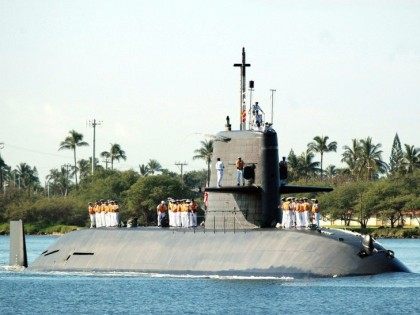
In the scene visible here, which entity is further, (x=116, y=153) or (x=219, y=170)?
(x=116, y=153)

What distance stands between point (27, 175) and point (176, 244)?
148053 mm

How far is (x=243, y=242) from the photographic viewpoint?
3981 centimetres

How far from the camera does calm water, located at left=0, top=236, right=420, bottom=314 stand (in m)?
32.9

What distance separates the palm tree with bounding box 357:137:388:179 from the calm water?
92668mm

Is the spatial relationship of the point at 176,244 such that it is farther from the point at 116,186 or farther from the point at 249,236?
the point at 116,186

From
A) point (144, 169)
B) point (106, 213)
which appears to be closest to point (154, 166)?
point (144, 169)

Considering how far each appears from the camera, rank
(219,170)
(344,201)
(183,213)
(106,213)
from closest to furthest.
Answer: (219,170), (183,213), (106,213), (344,201)

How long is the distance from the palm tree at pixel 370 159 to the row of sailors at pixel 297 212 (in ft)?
297

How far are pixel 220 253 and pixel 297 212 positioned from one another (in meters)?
3.38

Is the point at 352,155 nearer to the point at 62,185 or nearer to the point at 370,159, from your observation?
the point at 370,159

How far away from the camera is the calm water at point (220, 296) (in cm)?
3291

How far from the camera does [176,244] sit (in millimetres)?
42094

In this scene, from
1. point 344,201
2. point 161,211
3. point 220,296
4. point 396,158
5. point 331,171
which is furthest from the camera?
point 331,171

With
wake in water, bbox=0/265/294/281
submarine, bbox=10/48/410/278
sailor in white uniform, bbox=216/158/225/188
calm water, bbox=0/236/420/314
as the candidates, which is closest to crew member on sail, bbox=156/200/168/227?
submarine, bbox=10/48/410/278
